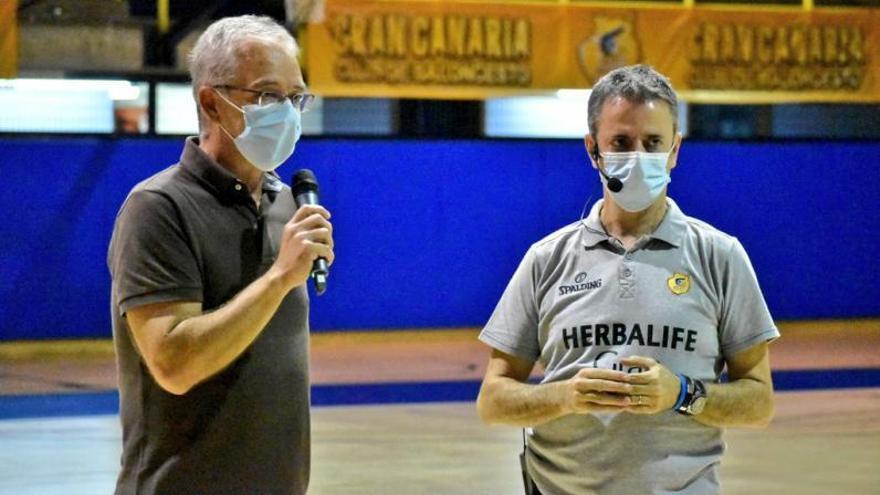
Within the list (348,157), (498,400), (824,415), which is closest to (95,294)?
(348,157)

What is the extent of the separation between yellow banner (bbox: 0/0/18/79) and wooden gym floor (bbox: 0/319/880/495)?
2568 mm

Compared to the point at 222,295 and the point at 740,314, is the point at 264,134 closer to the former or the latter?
the point at 222,295

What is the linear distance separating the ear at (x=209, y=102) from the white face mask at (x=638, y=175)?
83 centimetres

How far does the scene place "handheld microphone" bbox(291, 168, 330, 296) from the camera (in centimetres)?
288

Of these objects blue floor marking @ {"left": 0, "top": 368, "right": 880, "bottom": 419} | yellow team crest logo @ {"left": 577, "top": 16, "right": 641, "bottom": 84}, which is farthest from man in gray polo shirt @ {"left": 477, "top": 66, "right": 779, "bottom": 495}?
yellow team crest logo @ {"left": 577, "top": 16, "right": 641, "bottom": 84}

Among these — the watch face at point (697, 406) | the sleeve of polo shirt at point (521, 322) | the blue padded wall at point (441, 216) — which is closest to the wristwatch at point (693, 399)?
the watch face at point (697, 406)

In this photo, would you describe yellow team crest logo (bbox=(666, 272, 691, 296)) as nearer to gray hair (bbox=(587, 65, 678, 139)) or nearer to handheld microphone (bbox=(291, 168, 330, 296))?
gray hair (bbox=(587, 65, 678, 139))

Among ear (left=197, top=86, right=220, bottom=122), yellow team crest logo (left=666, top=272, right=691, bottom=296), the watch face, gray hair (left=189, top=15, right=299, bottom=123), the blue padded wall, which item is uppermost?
gray hair (left=189, top=15, right=299, bottom=123)

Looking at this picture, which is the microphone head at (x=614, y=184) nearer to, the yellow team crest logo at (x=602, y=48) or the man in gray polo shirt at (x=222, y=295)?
the man in gray polo shirt at (x=222, y=295)

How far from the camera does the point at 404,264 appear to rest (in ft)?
48.0

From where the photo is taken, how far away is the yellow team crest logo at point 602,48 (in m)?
14.4

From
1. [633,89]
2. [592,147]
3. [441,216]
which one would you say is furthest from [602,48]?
[633,89]

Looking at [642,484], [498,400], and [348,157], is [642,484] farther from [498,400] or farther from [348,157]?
[348,157]

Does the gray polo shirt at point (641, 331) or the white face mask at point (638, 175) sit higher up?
the white face mask at point (638, 175)
